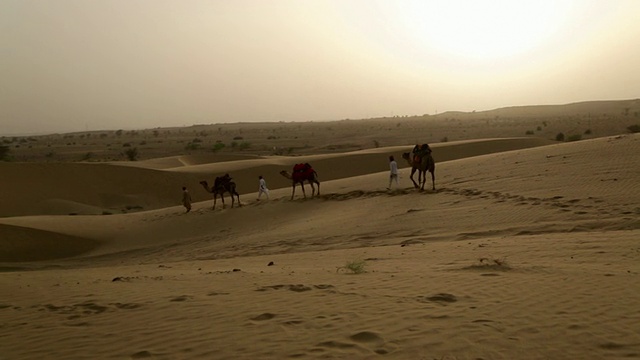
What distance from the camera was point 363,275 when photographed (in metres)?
9.10

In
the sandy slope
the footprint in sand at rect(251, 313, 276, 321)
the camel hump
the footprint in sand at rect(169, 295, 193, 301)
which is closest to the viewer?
the sandy slope

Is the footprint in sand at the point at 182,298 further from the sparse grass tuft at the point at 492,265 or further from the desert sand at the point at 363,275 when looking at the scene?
the sparse grass tuft at the point at 492,265

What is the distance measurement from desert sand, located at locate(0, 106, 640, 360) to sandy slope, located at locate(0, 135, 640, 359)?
3cm

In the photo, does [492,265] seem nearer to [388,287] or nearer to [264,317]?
[388,287]

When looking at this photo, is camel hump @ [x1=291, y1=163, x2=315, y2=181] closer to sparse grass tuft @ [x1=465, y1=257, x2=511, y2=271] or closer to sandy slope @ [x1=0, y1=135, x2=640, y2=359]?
sandy slope @ [x1=0, y1=135, x2=640, y2=359]

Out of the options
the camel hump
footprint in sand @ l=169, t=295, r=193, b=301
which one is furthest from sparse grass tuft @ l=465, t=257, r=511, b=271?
the camel hump

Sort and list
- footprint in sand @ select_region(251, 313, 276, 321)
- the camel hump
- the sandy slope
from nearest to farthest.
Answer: the sandy slope, footprint in sand @ select_region(251, 313, 276, 321), the camel hump

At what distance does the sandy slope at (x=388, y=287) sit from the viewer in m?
5.59

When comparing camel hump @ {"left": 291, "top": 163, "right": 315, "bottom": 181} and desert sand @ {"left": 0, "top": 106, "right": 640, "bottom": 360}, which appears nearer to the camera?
desert sand @ {"left": 0, "top": 106, "right": 640, "bottom": 360}

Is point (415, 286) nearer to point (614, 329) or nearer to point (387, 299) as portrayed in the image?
point (387, 299)

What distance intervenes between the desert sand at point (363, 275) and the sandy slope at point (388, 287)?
32 mm

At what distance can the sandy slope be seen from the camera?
559 centimetres

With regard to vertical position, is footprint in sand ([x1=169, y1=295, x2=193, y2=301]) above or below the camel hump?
below

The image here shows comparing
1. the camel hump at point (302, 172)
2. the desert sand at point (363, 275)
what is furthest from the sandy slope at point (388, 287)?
the camel hump at point (302, 172)
